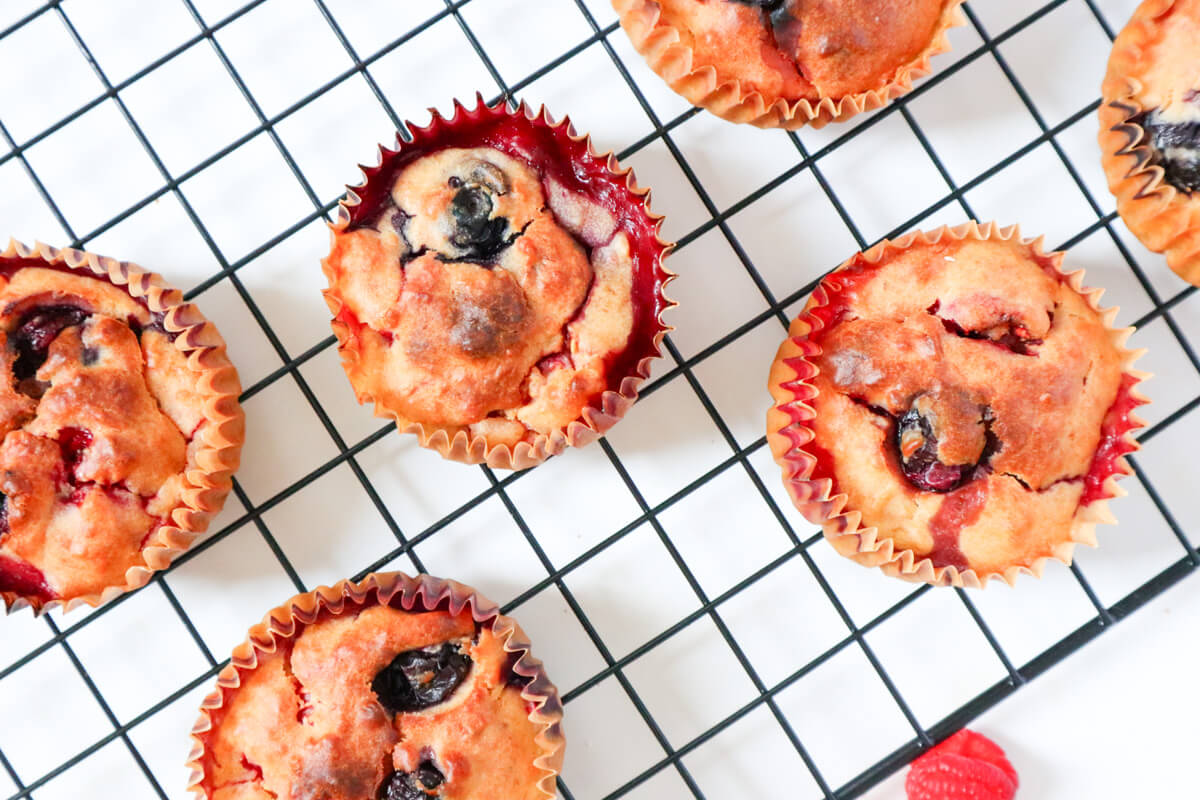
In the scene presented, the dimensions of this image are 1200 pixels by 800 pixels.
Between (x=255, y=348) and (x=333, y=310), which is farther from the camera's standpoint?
(x=255, y=348)

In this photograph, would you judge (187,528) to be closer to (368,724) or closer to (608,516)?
(368,724)

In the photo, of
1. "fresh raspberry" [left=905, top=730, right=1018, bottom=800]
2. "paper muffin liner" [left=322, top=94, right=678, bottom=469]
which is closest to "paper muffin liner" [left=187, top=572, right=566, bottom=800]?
"paper muffin liner" [left=322, top=94, right=678, bottom=469]

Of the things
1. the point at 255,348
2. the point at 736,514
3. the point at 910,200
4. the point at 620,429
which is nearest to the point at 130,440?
the point at 255,348

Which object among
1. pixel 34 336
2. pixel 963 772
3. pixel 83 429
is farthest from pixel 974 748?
pixel 34 336

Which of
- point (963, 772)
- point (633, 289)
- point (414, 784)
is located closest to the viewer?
point (414, 784)

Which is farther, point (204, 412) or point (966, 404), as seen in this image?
point (204, 412)

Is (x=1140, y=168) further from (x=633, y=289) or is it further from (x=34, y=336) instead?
(x=34, y=336)

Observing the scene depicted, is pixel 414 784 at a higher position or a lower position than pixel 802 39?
lower
